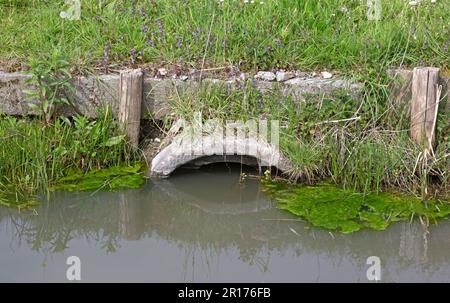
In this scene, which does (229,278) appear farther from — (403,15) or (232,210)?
(403,15)

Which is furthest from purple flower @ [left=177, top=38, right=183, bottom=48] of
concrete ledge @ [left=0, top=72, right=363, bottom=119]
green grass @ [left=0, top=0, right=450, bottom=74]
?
concrete ledge @ [left=0, top=72, right=363, bottom=119]

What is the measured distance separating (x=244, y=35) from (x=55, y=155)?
72.1 inches

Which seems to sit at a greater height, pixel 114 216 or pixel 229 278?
pixel 114 216

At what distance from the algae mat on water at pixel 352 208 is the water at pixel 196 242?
0.08 meters

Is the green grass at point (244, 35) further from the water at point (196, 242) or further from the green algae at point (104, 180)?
the water at point (196, 242)

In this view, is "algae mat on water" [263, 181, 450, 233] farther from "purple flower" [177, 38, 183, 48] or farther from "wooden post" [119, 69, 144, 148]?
"purple flower" [177, 38, 183, 48]

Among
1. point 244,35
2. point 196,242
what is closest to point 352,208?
point 196,242

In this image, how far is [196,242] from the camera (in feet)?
17.2

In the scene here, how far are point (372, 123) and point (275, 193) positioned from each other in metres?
0.92

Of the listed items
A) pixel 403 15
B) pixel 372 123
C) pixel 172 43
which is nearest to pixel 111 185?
pixel 172 43

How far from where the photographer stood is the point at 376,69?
5980mm

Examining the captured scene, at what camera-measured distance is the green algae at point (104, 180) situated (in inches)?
227

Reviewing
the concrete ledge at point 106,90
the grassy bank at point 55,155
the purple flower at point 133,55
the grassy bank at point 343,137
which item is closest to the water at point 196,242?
the grassy bank at point 55,155

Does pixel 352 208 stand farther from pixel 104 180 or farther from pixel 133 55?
pixel 133 55
